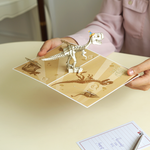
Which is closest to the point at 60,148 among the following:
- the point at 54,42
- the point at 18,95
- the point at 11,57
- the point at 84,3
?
the point at 18,95

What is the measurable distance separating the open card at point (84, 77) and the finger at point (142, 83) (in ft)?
0.10

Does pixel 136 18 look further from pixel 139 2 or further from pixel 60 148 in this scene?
pixel 60 148

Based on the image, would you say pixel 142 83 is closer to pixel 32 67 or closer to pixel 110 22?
pixel 32 67

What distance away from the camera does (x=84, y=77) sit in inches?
23.9

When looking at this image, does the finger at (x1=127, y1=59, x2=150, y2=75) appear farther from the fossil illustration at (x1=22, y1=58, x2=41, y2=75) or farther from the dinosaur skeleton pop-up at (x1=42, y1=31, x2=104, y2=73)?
the fossil illustration at (x1=22, y1=58, x2=41, y2=75)

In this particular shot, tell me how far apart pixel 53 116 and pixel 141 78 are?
0.28 meters

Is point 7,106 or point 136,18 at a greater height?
point 136,18

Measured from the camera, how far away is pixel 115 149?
505 mm

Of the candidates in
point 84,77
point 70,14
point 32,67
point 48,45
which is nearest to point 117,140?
point 84,77

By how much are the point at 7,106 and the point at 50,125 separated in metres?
0.16

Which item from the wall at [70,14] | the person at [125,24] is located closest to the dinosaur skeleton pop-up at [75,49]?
the person at [125,24]

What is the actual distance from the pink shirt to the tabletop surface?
0.36 m

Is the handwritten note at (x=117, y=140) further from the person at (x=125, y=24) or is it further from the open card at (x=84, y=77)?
the person at (x=125, y=24)

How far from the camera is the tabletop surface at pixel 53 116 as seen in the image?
1.75ft
